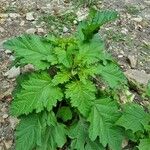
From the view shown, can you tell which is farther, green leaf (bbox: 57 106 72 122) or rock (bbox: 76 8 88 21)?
rock (bbox: 76 8 88 21)

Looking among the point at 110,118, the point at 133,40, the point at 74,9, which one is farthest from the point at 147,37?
the point at 110,118

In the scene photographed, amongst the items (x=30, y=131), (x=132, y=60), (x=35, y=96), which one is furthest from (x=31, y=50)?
(x=132, y=60)

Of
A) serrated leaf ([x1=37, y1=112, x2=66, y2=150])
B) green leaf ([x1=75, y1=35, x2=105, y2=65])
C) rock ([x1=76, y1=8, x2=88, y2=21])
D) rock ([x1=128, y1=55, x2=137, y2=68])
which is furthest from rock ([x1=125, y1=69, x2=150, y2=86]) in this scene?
rock ([x1=76, y1=8, x2=88, y2=21])

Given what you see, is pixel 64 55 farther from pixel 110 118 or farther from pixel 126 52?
pixel 126 52

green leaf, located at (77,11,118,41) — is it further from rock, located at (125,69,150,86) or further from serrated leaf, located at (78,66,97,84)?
rock, located at (125,69,150,86)

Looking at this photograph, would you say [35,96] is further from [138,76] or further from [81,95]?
[138,76]

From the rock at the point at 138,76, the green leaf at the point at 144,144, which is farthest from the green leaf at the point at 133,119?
the rock at the point at 138,76
